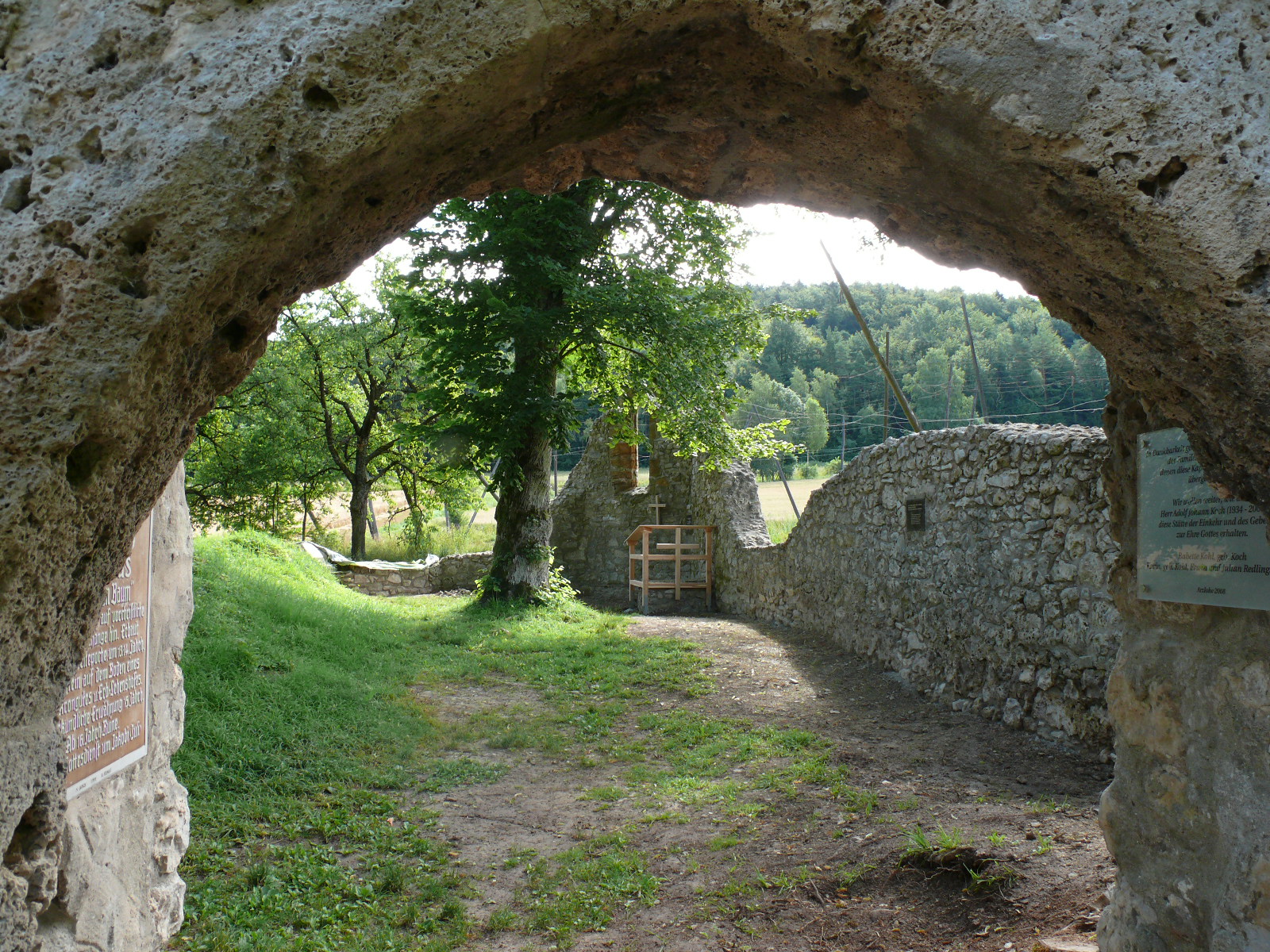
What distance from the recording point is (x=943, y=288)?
61250 mm

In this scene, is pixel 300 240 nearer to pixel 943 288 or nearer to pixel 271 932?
pixel 271 932

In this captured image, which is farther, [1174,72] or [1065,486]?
[1065,486]

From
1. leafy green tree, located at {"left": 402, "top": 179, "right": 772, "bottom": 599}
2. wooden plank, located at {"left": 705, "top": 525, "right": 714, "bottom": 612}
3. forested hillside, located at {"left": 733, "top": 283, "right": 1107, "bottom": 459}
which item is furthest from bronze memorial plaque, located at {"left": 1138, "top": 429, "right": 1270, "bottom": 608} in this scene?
forested hillside, located at {"left": 733, "top": 283, "right": 1107, "bottom": 459}

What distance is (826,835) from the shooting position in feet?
15.0

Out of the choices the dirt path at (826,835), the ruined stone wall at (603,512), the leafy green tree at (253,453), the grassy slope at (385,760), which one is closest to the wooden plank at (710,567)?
the ruined stone wall at (603,512)

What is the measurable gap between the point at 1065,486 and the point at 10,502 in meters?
6.01

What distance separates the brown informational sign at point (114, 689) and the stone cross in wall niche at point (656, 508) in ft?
46.9

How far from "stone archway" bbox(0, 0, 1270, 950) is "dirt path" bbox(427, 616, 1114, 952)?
239 centimetres

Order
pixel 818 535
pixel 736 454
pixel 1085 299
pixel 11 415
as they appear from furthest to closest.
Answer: pixel 736 454
pixel 818 535
pixel 1085 299
pixel 11 415

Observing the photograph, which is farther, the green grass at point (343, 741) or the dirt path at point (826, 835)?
the green grass at point (343, 741)

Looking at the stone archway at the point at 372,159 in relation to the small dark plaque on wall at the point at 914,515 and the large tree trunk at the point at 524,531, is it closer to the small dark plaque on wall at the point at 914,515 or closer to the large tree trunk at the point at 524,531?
the small dark plaque on wall at the point at 914,515

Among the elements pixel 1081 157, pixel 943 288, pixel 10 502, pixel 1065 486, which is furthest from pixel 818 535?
pixel 943 288

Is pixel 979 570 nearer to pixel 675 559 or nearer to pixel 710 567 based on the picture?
pixel 710 567

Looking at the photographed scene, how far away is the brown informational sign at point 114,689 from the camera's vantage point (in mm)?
2709
